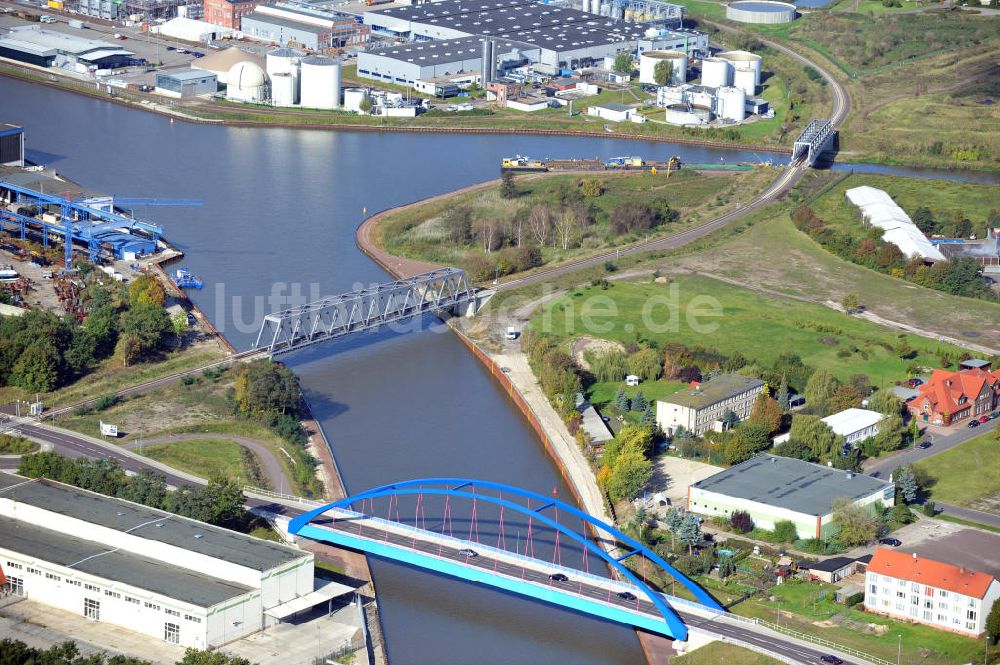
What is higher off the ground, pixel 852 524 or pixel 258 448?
pixel 852 524

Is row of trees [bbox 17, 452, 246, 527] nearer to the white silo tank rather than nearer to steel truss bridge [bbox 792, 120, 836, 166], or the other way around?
steel truss bridge [bbox 792, 120, 836, 166]

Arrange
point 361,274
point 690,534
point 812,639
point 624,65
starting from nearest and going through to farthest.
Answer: point 812,639 → point 690,534 → point 361,274 → point 624,65

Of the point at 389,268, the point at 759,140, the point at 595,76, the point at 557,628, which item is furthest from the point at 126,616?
the point at 595,76

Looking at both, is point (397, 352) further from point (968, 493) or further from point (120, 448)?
point (968, 493)

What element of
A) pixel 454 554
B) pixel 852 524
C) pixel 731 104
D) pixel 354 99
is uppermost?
pixel 731 104

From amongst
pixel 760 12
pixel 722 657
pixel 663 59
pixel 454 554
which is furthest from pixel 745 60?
pixel 722 657

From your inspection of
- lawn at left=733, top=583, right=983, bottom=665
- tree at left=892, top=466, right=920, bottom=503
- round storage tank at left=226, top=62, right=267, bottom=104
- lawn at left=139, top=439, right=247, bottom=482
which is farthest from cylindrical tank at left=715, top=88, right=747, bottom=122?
lawn at left=733, top=583, right=983, bottom=665

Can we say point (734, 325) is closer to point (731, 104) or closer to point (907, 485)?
point (907, 485)

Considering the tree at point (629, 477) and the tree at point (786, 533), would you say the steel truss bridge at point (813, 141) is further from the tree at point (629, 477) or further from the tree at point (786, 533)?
the tree at point (786, 533)
